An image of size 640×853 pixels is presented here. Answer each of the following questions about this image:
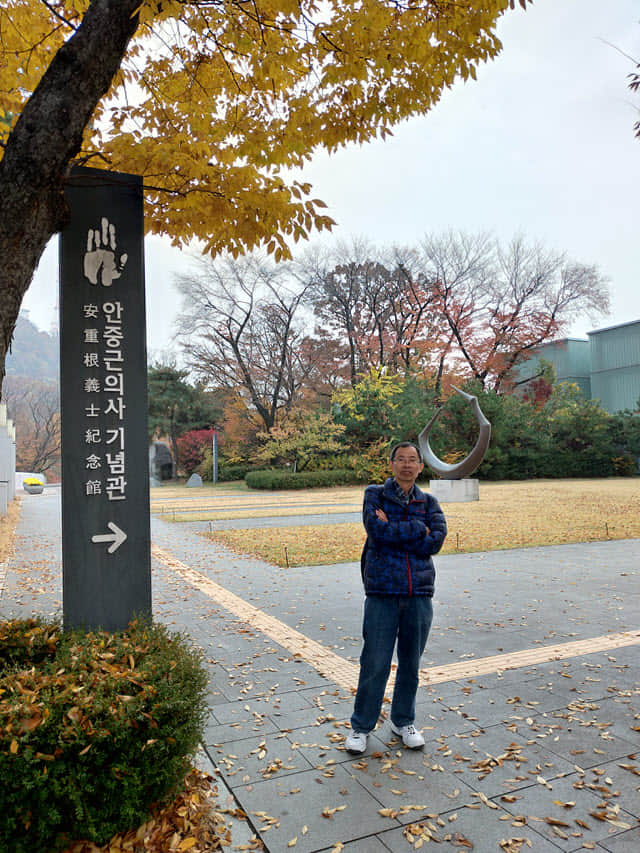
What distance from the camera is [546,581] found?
7.66 meters

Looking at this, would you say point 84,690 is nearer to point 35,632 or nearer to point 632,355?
point 35,632

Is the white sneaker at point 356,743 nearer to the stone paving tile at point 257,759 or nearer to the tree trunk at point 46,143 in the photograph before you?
the stone paving tile at point 257,759

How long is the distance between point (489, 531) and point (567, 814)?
10.3 meters

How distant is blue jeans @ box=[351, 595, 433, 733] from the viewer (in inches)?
125

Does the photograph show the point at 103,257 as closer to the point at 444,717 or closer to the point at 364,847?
the point at 364,847

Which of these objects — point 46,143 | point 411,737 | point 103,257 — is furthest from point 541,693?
point 46,143

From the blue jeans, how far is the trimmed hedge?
2438 centimetres

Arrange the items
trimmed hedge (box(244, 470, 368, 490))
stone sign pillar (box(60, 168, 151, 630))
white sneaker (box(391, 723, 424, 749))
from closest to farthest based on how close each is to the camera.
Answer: white sneaker (box(391, 723, 424, 749)) < stone sign pillar (box(60, 168, 151, 630)) < trimmed hedge (box(244, 470, 368, 490))

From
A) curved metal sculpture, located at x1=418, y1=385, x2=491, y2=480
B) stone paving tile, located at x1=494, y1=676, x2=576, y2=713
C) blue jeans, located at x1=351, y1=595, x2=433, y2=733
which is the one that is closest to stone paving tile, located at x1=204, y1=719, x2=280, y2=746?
blue jeans, located at x1=351, y1=595, x2=433, y2=733

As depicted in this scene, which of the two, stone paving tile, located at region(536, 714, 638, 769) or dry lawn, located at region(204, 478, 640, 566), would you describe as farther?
dry lawn, located at region(204, 478, 640, 566)

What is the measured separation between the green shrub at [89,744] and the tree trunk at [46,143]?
1414 millimetres

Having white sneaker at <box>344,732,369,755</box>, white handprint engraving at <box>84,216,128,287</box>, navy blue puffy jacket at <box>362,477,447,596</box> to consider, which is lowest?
white sneaker at <box>344,732,369,755</box>

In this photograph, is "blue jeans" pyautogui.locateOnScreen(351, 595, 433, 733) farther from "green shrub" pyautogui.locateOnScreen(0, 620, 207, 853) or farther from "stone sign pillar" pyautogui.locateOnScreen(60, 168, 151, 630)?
"stone sign pillar" pyautogui.locateOnScreen(60, 168, 151, 630)

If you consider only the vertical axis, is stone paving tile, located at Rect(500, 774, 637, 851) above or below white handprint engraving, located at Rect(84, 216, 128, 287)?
below
